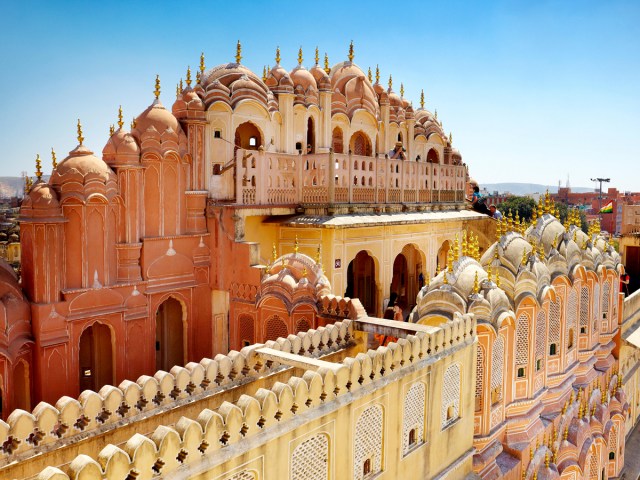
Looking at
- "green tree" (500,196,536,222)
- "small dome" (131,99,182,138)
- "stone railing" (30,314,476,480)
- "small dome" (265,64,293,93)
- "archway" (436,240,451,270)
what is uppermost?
"small dome" (265,64,293,93)

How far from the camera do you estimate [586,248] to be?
1642 cm

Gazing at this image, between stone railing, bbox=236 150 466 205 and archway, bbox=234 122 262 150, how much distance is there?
1.76 meters

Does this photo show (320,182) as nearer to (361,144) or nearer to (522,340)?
(361,144)

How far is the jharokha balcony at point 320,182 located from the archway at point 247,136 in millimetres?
1767

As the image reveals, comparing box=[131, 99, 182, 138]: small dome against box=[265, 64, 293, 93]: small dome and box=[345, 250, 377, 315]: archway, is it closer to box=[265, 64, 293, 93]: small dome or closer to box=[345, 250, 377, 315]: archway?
box=[265, 64, 293, 93]: small dome

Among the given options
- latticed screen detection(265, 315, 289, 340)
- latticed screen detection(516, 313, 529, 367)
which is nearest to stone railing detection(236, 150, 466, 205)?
latticed screen detection(265, 315, 289, 340)

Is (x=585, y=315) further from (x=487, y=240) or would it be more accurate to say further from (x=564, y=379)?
(x=487, y=240)

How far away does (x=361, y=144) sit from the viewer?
19.6m

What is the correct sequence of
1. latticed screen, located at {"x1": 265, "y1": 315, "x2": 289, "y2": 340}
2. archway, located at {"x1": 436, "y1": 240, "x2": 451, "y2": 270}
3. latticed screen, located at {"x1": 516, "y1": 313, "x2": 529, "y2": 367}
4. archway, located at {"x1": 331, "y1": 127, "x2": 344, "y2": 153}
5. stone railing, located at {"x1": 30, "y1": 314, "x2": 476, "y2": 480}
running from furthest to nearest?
archway, located at {"x1": 436, "y1": 240, "x2": 451, "y2": 270}
archway, located at {"x1": 331, "y1": 127, "x2": 344, "y2": 153}
latticed screen, located at {"x1": 516, "y1": 313, "x2": 529, "y2": 367}
latticed screen, located at {"x1": 265, "y1": 315, "x2": 289, "y2": 340}
stone railing, located at {"x1": 30, "y1": 314, "x2": 476, "y2": 480}

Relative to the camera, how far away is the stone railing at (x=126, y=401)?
6.09 m

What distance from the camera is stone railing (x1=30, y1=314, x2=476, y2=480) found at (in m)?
4.99

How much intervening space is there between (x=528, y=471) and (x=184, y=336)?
316 inches

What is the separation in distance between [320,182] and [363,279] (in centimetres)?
558

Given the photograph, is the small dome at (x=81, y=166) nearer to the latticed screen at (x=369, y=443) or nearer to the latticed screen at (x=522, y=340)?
the latticed screen at (x=369, y=443)
